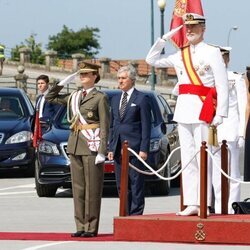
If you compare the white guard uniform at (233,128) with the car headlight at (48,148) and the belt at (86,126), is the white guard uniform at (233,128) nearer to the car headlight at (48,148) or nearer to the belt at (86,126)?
the belt at (86,126)

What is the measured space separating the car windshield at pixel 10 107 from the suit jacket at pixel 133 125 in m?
10.0

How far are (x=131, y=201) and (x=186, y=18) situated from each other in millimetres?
3111

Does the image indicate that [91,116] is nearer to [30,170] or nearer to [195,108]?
[195,108]

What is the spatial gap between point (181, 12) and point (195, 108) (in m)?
1.86

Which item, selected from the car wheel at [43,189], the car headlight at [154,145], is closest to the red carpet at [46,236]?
the car headlight at [154,145]

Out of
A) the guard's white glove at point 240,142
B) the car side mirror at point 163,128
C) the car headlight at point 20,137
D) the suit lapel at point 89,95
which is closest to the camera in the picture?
the suit lapel at point 89,95

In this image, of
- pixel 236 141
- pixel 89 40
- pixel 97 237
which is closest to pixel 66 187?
pixel 236 141

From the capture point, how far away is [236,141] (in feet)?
56.2

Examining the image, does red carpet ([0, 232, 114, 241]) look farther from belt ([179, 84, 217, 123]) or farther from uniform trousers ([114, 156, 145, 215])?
belt ([179, 84, 217, 123])

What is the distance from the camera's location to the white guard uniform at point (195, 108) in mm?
14203

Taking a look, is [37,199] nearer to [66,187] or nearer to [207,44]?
[66,187]

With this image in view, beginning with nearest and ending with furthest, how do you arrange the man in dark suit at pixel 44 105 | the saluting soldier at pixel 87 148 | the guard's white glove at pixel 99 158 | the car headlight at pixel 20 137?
the guard's white glove at pixel 99 158 < the saluting soldier at pixel 87 148 < the man in dark suit at pixel 44 105 < the car headlight at pixel 20 137

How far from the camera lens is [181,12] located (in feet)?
51.7

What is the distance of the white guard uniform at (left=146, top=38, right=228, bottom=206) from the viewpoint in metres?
14.2
